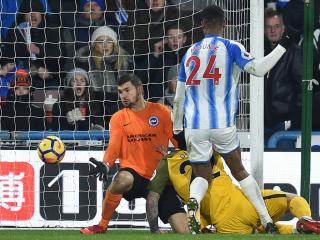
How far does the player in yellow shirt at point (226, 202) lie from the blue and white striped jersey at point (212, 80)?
0.52 meters

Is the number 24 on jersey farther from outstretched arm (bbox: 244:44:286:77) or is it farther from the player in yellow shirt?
the player in yellow shirt

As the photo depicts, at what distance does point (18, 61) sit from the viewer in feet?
44.4

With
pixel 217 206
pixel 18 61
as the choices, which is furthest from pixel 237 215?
pixel 18 61

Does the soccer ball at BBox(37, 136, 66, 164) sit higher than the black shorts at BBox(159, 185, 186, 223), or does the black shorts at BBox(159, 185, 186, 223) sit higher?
the soccer ball at BBox(37, 136, 66, 164)

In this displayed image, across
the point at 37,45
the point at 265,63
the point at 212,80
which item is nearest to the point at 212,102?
the point at 212,80

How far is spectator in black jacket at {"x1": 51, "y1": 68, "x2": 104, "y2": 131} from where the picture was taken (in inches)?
508

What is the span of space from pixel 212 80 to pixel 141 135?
1.52 meters

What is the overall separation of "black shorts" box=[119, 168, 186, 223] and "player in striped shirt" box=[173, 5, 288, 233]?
823 millimetres

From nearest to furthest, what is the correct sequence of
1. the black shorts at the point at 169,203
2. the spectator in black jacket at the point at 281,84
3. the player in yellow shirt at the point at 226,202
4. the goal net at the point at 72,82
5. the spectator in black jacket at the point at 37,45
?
1. the player in yellow shirt at the point at 226,202
2. the black shorts at the point at 169,203
3. the goal net at the point at 72,82
4. the spectator in black jacket at the point at 281,84
5. the spectator in black jacket at the point at 37,45

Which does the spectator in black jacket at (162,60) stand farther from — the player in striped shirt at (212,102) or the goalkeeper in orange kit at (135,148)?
the player in striped shirt at (212,102)

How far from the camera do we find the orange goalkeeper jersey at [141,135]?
10.7m

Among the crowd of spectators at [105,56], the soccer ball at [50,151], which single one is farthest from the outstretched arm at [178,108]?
the crowd of spectators at [105,56]

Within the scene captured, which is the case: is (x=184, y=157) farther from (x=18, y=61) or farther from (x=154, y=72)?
(x=18, y=61)

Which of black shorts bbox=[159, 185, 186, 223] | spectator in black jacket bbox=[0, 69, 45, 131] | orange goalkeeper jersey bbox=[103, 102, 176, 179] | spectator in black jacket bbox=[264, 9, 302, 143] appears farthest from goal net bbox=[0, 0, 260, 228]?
black shorts bbox=[159, 185, 186, 223]
